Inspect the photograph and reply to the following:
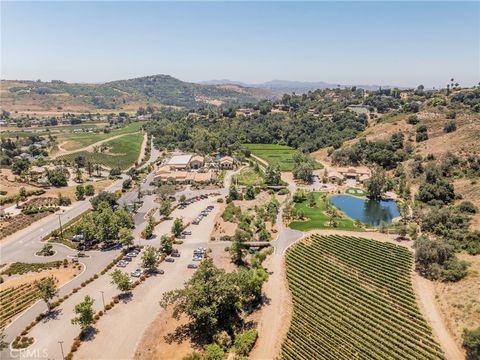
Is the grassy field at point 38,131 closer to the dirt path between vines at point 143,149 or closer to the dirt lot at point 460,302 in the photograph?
the dirt path between vines at point 143,149

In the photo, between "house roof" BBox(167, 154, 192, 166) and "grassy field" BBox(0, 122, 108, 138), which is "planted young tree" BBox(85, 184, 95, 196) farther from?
"grassy field" BBox(0, 122, 108, 138)

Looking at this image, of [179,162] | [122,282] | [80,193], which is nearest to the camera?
[122,282]

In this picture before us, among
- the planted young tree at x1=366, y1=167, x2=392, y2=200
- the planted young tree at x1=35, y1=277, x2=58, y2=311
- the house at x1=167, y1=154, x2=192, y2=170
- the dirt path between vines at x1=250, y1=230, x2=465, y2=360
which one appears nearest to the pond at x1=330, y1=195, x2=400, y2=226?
the planted young tree at x1=366, y1=167, x2=392, y2=200

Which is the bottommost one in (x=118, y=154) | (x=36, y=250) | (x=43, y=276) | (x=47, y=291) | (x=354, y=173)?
(x=43, y=276)

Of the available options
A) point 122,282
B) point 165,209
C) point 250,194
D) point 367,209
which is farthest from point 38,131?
point 367,209

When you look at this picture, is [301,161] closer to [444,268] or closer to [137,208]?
[137,208]

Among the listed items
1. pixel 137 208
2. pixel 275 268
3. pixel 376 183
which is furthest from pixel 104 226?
pixel 376 183

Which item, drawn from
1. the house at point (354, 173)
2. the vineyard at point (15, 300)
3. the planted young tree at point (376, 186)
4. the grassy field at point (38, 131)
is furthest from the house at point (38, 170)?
the planted young tree at point (376, 186)
